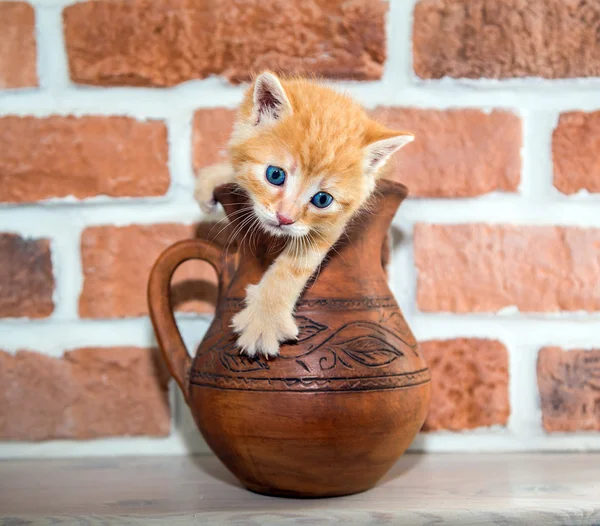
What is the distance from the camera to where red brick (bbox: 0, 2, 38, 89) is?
2.93ft

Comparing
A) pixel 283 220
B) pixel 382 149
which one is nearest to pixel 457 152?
pixel 382 149

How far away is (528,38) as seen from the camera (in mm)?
901

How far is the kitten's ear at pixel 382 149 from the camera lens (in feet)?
2.18

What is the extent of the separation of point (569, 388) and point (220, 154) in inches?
21.9

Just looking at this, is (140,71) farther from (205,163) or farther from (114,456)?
(114,456)

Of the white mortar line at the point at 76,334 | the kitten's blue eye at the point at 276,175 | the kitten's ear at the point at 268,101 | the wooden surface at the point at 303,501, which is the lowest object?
the wooden surface at the point at 303,501

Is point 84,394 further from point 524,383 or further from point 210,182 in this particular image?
point 524,383

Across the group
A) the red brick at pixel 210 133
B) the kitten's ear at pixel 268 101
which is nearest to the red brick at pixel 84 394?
the red brick at pixel 210 133

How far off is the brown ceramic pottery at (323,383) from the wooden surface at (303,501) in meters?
0.04

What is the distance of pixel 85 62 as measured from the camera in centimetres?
90

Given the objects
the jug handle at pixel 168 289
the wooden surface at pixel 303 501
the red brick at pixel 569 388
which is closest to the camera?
the wooden surface at pixel 303 501

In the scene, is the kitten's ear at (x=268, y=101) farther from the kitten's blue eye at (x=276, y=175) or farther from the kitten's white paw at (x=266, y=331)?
the kitten's white paw at (x=266, y=331)

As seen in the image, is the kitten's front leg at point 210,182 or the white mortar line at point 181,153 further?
the white mortar line at point 181,153

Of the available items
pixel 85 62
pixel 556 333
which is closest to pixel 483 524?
pixel 556 333
